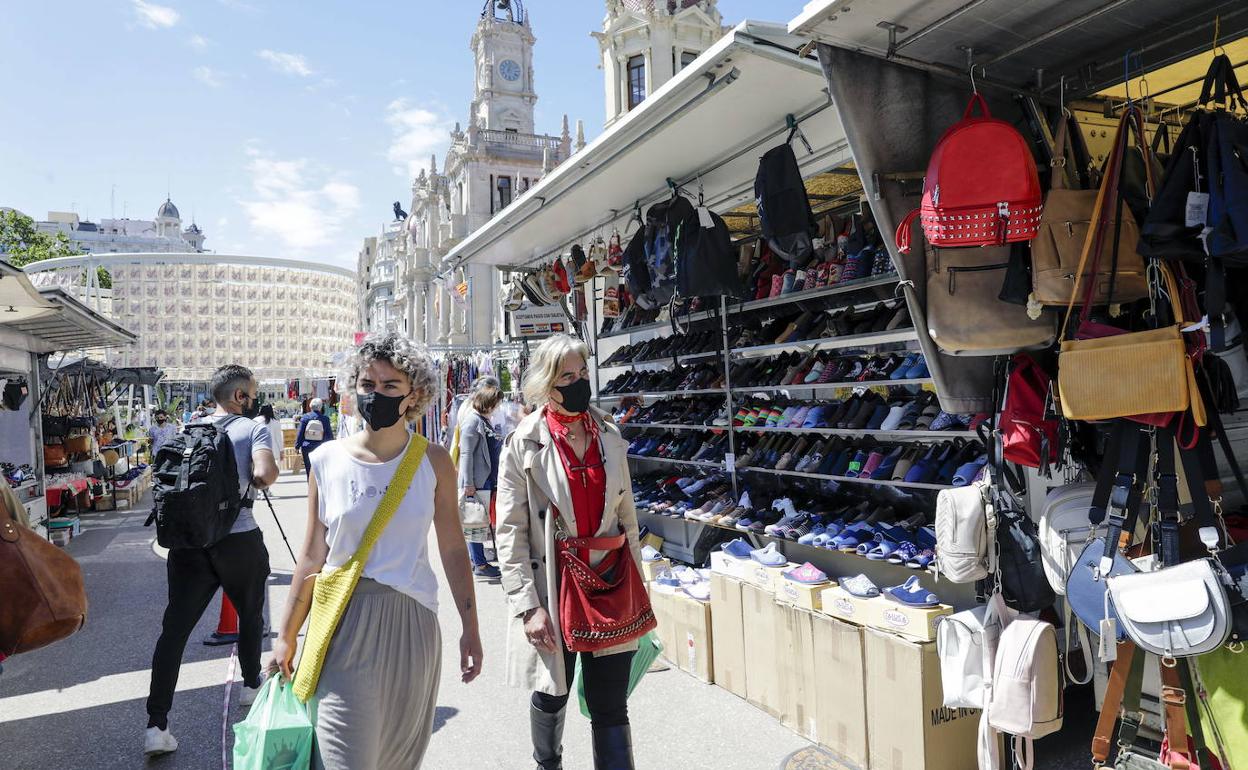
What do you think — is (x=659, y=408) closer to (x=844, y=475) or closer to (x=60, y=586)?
(x=844, y=475)

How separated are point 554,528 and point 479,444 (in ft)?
14.0

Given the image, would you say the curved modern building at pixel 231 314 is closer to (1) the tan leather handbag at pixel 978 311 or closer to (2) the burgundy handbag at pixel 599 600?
(2) the burgundy handbag at pixel 599 600

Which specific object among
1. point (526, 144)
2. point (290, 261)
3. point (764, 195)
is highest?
point (526, 144)

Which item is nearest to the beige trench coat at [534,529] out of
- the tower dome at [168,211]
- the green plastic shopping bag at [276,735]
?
the green plastic shopping bag at [276,735]

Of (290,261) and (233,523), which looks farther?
(290,261)

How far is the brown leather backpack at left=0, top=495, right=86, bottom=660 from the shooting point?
2037mm

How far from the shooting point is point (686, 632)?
457cm

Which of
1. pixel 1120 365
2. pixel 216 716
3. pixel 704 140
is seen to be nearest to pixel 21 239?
pixel 216 716

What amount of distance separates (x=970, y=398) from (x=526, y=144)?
4542 centimetres

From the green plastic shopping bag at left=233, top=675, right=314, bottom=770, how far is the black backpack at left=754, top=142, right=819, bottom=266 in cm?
326

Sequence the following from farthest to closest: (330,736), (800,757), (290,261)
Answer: (290,261)
(800,757)
(330,736)

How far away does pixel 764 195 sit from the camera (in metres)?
4.12

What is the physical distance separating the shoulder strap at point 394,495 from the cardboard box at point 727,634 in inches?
92.5

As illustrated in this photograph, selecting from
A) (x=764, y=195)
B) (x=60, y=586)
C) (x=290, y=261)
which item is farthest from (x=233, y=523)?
(x=290, y=261)
